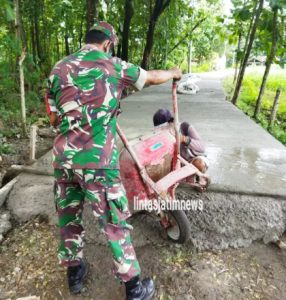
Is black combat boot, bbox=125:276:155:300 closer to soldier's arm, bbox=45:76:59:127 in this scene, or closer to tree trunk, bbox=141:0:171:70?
soldier's arm, bbox=45:76:59:127

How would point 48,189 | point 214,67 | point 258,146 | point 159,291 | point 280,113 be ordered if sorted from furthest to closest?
point 214,67 → point 280,113 → point 258,146 → point 48,189 → point 159,291

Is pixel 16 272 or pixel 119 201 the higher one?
pixel 119 201

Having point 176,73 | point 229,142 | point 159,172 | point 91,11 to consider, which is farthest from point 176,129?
point 91,11

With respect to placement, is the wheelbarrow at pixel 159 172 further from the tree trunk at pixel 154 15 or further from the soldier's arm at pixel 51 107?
the tree trunk at pixel 154 15

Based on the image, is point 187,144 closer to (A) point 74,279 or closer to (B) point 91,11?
(A) point 74,279

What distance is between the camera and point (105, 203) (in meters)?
2.08

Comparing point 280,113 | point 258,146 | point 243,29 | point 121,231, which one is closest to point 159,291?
point 121,231

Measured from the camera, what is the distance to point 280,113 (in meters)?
10.0

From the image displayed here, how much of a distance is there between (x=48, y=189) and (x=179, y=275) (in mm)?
1652

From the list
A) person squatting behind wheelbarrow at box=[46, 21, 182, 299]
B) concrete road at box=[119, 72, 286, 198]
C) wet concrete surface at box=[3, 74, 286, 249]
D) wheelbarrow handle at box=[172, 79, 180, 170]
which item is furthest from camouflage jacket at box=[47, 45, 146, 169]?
concrete road at box=[119, 72, 286, 198]

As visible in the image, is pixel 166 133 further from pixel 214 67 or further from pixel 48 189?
pixel 214 67

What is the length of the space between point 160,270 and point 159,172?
751mm

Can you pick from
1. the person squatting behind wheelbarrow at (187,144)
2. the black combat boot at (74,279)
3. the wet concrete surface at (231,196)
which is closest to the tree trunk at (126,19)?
the wet concrete surface at (231,196)

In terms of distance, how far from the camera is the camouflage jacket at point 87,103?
78.3 inches
